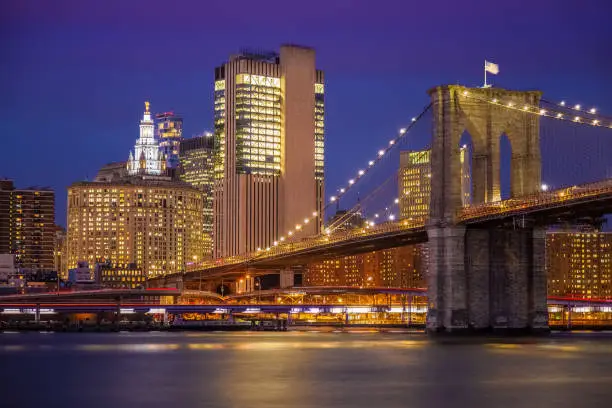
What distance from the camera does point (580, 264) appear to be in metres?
182

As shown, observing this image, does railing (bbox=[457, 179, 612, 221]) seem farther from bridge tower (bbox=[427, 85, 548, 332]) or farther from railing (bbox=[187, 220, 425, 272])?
railing (bbox=[187, 220, 425, 272])

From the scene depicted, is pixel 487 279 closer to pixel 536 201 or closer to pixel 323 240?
pixel 536 201

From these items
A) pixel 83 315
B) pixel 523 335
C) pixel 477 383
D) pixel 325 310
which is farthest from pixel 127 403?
pixel 83 315

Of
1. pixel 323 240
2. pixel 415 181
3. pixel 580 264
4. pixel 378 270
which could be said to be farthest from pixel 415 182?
pixel 378 270

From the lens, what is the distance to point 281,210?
19350 centimetres

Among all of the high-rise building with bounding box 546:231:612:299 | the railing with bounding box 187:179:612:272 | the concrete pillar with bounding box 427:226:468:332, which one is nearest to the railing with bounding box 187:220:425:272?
the railing with bounding box 187:179:612:272

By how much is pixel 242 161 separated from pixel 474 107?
373 ft

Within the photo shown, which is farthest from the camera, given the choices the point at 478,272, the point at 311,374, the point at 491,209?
the point at 478,272

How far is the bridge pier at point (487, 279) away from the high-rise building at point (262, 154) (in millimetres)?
110546

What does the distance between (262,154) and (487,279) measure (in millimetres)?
116647

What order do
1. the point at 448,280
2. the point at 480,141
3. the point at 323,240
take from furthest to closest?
the point at 323,240 → the point at 480,141 → the point at 448,280

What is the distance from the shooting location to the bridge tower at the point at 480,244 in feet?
258

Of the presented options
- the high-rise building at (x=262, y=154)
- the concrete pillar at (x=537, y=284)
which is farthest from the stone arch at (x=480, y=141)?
the high-rise building at (x=262, y=154)

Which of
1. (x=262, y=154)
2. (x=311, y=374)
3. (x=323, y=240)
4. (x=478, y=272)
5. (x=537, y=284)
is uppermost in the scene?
(x=262, y=154)
